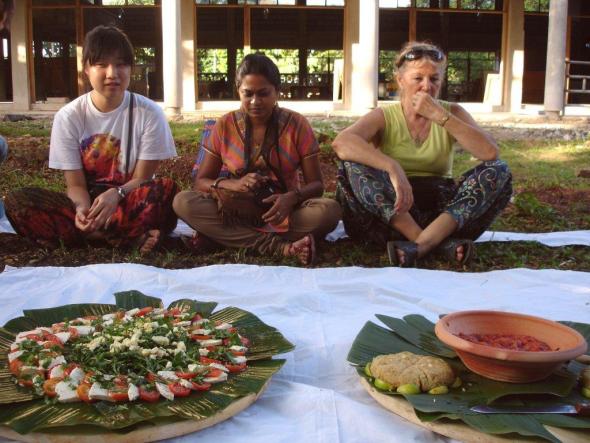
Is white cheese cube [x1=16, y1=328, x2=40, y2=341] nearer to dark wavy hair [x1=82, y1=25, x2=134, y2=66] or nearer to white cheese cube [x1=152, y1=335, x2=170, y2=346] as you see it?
white cheese cube [x1=152, y1=335, x2=170, y2=346]

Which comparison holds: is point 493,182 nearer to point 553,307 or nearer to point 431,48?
point 431,48

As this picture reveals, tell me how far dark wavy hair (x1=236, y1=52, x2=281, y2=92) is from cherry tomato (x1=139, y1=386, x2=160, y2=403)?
2013 mm

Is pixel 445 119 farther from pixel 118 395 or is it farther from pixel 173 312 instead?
pixel 118 395

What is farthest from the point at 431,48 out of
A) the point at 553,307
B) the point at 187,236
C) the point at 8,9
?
the point at 8,9

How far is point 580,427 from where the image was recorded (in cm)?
145

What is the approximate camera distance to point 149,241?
3.63 m

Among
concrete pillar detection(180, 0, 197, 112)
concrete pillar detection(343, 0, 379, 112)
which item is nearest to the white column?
concrete pillar detection(180, 0, 197, 112)

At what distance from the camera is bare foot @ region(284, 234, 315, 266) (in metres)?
3.41

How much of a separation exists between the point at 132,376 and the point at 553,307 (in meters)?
1.69

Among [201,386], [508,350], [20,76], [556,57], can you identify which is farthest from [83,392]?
[20,76]

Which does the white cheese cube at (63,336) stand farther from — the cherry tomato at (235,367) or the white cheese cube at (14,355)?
the cherry tomato at (235,367)

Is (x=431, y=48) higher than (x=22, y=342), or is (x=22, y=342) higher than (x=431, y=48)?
(x=431, y=48)

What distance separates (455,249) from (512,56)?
37.8ft

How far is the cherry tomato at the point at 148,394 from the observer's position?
1529 mm
